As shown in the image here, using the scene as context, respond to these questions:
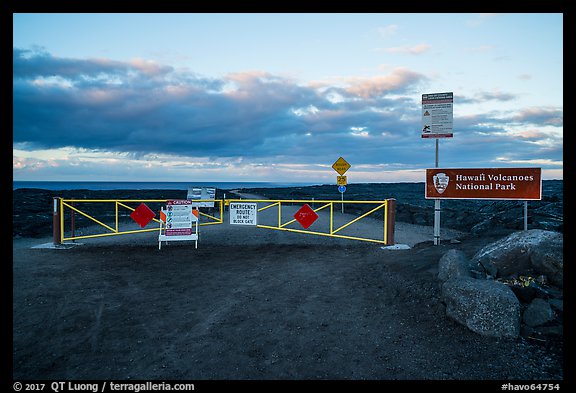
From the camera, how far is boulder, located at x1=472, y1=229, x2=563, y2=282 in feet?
20.9

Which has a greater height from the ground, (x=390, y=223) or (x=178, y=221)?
(x=178, y=221)

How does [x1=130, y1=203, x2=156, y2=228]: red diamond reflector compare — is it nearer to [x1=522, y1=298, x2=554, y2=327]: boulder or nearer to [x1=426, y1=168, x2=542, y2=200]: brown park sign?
[x1=426, y1=168, x2=542, y2=200]: brown park sign

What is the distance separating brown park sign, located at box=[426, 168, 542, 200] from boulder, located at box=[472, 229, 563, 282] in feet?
11.7

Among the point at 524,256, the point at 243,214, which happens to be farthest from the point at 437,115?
the point at 243,214

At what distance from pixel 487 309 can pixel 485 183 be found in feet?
22.4

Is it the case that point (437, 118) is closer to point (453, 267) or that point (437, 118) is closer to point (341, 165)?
point (453, 267)

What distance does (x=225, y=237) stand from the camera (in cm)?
1460

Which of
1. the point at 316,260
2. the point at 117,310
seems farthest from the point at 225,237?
the point at 117,310

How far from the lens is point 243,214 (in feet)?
44.6

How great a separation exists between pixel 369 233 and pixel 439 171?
4865mm

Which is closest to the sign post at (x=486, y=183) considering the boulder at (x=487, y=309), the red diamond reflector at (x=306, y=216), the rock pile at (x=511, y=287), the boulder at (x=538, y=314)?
the rock pile at (x=511, y=287)

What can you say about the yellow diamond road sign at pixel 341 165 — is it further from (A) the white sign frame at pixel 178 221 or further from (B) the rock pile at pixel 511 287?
(B) the rock pile at pixel 511 287

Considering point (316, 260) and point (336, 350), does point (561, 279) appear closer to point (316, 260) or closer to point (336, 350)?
point (336, 350)

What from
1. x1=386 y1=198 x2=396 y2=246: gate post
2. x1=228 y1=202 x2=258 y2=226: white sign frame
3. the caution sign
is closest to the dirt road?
x1=386 y1=198 x2=396 y2=246: gate post
